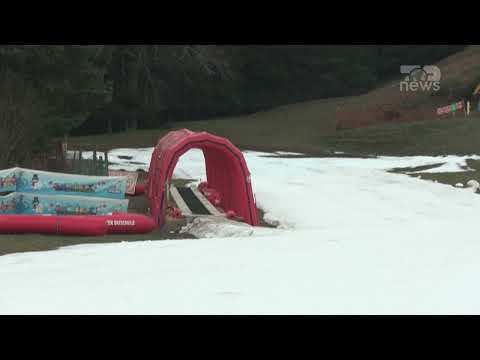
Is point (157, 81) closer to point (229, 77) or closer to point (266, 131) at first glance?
point (229, 77)

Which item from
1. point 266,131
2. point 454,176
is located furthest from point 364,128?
point 454,176

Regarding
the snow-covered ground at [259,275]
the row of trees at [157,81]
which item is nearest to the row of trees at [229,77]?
the row of trees at [157,81]

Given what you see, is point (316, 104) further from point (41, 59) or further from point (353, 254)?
point (353, 254)

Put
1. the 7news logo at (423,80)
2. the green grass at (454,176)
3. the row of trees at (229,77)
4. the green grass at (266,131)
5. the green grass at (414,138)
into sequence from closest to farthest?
the green grass at (454,176), the green grass at (414,138), the green grass at (266,131), the row of trees at (229,77), the 7news logo at (423,80)

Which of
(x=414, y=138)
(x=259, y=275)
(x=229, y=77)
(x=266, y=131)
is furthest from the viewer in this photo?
(x=229, y=77)

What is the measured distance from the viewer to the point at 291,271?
6.64 metres

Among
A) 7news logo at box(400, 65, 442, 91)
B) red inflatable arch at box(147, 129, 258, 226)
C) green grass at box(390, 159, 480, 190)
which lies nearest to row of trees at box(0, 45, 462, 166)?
red inflatable arch at box(147, 129, 258, 226)

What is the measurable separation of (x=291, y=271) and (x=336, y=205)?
11.4 meters

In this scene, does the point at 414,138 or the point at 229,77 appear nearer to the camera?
the point at 414,138

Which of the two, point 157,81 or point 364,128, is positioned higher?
point 157,81

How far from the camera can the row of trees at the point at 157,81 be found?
21.3 metres

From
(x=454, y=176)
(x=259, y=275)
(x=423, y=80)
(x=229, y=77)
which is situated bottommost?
(x=454, y=176)

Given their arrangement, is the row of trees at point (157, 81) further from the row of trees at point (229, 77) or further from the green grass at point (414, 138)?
the green grass at point (414, 138)

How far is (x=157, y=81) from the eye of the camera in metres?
42.2
